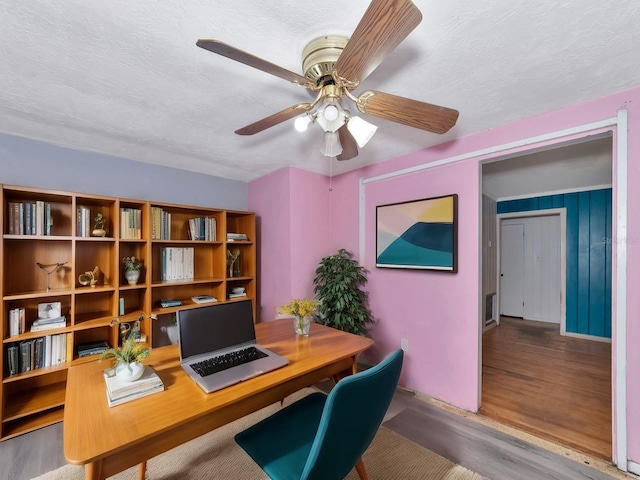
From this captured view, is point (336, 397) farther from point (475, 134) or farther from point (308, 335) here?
point (475, 134)

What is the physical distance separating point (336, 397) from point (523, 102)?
199 cm

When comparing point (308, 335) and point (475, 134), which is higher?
point (475, 134)

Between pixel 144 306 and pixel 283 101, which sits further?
pixel 144 306

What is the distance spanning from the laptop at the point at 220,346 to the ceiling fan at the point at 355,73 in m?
1.01

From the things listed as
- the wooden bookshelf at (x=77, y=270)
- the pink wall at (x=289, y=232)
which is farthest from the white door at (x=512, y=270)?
the wooden bookshelf at (x=77, y=270)

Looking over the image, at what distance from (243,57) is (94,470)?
1.37 metres

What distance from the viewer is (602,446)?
186 centimetres

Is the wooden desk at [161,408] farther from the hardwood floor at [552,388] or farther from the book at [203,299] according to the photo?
the hardwood floor at [552,388]

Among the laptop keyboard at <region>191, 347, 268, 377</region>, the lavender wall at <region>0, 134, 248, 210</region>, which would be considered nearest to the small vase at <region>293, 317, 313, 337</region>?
the laptop keyboard at <region>191, 347, 268, 377</region>

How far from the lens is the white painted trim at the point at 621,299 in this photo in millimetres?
1632

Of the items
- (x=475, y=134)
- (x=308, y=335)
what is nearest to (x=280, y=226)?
(x=308, y=335)

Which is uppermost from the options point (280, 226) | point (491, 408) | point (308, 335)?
point (280, 226)

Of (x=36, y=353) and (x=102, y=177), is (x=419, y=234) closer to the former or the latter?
(x=102, y=177)

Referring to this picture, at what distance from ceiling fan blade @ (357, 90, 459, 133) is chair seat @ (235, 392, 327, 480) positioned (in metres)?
1.53
